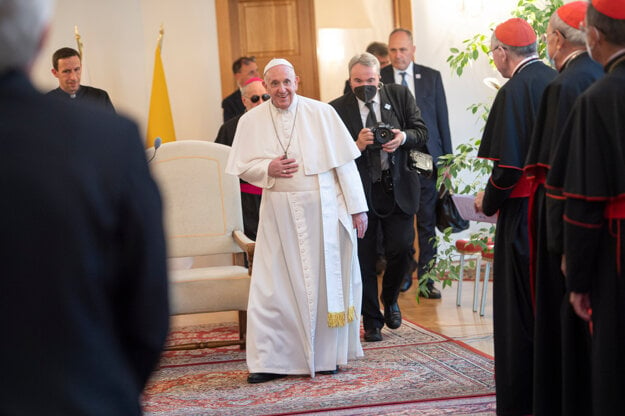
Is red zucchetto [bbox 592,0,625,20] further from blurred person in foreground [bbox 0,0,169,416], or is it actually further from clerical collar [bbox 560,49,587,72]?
blurred person in foreground [bbox 0,0,169,416]

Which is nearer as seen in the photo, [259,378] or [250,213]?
[259,378]

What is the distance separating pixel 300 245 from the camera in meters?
5.13

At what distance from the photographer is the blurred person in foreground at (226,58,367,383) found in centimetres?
512

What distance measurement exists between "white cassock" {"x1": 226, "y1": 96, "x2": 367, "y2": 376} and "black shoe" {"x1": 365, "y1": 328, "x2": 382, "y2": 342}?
0.79 meters

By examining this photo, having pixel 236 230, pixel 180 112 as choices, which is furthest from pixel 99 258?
pixel 180 112

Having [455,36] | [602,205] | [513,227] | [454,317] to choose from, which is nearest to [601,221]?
[602,205]

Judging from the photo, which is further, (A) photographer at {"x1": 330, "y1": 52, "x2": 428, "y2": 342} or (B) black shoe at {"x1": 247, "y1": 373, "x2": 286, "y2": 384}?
(A) photographer at {"x1": 330, "y1": 52, "x2": 428, "y2": 342}

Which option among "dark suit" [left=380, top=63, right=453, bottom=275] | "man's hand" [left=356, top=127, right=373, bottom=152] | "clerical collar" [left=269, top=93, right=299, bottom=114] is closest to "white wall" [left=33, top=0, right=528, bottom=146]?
"dark suit" [left=380, top=63, right=453, bottom=275]

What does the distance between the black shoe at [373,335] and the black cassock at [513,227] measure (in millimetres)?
1965

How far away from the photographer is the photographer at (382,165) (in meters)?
5.93

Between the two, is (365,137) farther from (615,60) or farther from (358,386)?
(615,60)

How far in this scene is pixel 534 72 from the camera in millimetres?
4090

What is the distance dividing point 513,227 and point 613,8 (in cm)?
143

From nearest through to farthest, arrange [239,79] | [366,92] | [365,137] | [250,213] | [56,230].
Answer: [56,230]
[365,137]
[366,92]
[250,213]
[239,79]
